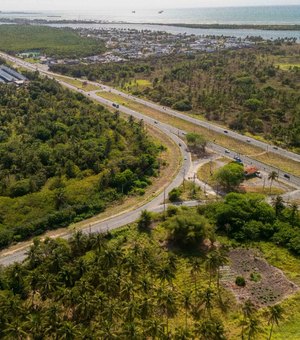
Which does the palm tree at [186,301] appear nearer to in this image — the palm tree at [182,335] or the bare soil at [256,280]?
the palm tree at [182,335]

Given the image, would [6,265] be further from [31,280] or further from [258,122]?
[258,122]

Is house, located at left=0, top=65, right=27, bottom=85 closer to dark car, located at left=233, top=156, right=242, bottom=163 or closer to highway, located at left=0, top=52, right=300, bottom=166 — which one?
highway, located at left=0, top=52, right=300, bottom=166

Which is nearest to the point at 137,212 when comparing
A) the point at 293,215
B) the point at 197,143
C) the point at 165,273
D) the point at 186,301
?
the point at 165,273

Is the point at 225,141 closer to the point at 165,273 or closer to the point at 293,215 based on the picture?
the point at 293,215

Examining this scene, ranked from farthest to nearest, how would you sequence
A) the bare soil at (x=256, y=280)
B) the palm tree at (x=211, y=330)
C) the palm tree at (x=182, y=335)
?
the bare soil at (x=256, y=280), the palm tree at (x=211, y=330), the palm tree at (x=182, y=335)

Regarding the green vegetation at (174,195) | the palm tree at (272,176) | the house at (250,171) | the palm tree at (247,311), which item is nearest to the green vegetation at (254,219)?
the green vegetation at (174,195)

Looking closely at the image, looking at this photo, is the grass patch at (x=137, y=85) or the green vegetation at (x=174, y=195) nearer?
the green vegetation at (x=174, y=195)

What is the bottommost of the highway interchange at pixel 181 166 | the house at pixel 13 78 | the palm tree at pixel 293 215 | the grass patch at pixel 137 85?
the grass patch at pixel 137 85

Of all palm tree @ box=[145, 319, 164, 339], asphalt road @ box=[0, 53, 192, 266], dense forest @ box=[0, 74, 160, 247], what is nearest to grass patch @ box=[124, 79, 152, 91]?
dense forest @ box=[0, 74, 160, 247]
